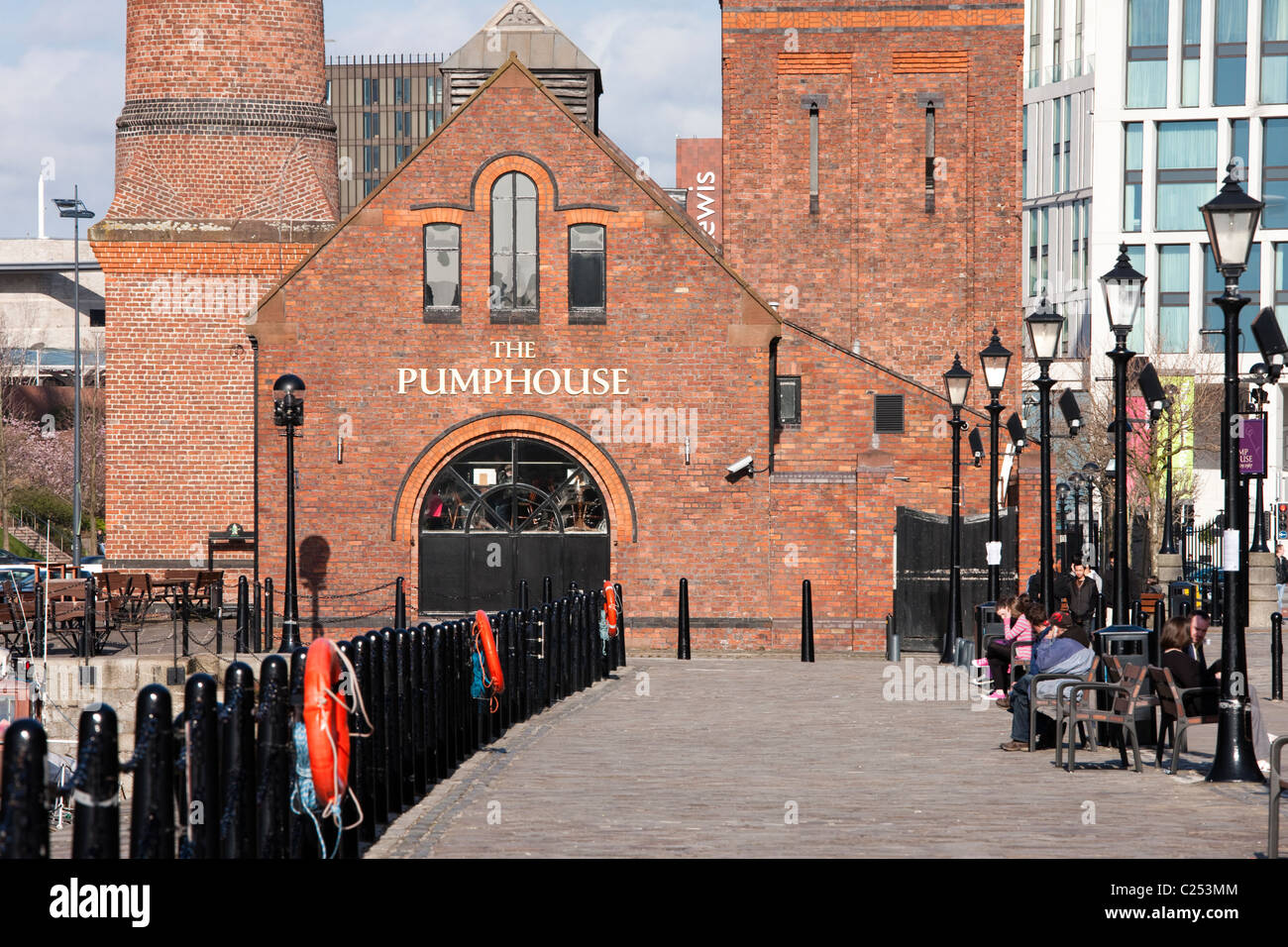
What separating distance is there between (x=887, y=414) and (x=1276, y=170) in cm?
4236

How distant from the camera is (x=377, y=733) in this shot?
36.2 feet

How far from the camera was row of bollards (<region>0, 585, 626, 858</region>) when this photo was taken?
21.5ft

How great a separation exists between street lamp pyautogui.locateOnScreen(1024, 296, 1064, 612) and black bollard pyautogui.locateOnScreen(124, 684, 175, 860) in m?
14.3

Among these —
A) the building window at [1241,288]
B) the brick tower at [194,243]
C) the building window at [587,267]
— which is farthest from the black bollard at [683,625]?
the building window at [1241,288]

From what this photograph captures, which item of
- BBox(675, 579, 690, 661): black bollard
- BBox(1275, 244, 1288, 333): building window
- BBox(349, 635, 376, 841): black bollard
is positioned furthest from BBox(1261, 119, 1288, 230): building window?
BBox(349, 635, 376, 841): black bollard

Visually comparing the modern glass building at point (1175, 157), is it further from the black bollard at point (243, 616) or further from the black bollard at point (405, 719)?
the black bollard at point (405, 719)

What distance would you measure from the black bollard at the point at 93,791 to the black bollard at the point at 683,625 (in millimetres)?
20399

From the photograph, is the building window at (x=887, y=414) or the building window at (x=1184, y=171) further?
the building window at (x=1184, y=171)

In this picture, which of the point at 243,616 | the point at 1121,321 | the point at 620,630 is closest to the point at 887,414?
the point at 620,630

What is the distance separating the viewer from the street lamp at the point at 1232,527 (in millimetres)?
12789

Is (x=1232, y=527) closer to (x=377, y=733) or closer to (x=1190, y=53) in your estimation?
(x=377, y=733)

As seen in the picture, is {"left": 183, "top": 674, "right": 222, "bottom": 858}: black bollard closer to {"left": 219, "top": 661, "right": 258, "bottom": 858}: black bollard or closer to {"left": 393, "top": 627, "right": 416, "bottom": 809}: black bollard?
{"left": 219, "top": 661, "right": 258, "bottom": 858}: black bollard

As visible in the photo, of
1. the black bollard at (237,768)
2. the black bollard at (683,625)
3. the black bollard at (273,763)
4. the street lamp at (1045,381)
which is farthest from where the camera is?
the black bollard at (683,625)
